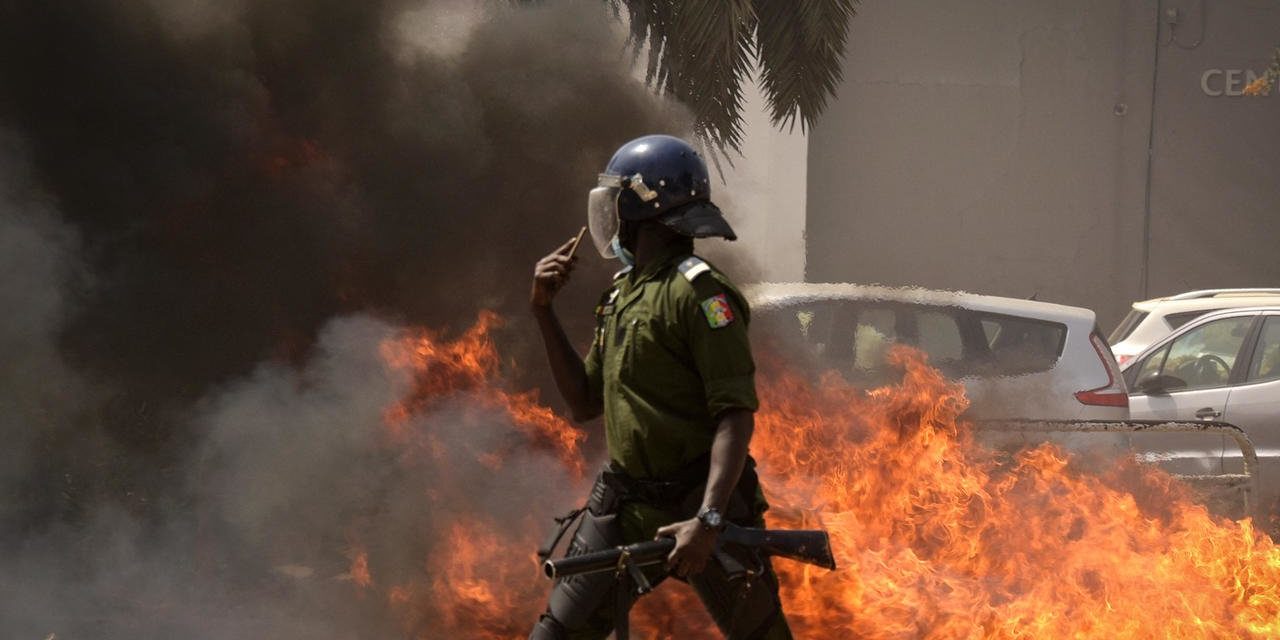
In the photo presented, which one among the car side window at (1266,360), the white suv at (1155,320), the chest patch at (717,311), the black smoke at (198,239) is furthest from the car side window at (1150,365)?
the chest patch at (717,311)

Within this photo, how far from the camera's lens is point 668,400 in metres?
3.21

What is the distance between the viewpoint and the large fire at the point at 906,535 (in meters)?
4.77

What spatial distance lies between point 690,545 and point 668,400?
1.19ft

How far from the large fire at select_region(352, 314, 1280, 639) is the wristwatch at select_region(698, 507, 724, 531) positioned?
1.77 metres

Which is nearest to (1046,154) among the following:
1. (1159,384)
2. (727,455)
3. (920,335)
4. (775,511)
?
(1159,384)

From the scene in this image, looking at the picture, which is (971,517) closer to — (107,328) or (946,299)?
(946,299)

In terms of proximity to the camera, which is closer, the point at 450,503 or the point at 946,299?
the point at 450,503

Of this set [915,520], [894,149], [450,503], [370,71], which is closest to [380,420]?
[450,503]

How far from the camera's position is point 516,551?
17.4ft

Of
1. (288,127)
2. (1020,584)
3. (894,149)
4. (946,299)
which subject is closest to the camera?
(1020,584)

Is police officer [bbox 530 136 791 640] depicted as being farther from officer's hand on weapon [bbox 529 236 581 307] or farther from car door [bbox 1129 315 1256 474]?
car door [bbox 1129 315 1256 474]

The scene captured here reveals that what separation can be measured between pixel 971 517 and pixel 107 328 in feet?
12.4

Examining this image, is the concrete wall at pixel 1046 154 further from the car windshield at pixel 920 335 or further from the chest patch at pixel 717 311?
the chest patch at pixel 717 311

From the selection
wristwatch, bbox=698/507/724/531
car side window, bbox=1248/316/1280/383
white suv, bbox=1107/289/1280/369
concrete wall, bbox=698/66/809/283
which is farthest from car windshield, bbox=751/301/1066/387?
wristwatch, bbox=698/507/724/531
